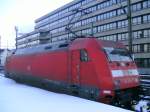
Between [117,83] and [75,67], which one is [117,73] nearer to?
[117,83]

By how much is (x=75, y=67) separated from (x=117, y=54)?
7.16ft

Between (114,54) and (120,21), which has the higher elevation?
(120,21)

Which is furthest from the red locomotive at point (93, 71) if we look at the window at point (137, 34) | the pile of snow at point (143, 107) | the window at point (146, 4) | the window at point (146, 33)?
the window at point (137, 34)

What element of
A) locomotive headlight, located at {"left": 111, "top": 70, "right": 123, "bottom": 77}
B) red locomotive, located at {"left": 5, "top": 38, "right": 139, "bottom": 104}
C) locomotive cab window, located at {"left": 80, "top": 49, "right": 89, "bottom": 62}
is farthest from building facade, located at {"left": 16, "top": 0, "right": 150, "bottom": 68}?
locomotive headlight, located at {"left": 111, "top": 70, "right": 123, "bottom": 77}

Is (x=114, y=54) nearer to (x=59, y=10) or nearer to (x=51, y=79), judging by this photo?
(x=51, y=79)

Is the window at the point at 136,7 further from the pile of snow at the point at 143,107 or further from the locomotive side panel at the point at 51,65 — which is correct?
the pile of snow at the point at 143,107

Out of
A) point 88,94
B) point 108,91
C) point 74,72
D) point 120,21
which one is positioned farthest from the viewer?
point 120,21

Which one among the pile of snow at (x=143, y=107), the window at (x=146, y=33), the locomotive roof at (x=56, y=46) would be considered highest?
the window at (x=146, y=33)

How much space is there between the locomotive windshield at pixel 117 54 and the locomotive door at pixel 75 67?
1.57m

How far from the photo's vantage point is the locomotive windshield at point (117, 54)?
13.1 meters

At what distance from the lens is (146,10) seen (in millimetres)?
53688

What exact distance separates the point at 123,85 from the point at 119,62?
45.8 inches

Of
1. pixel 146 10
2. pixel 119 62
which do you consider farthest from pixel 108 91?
pixel 146 10

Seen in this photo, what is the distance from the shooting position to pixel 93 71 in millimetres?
12688
